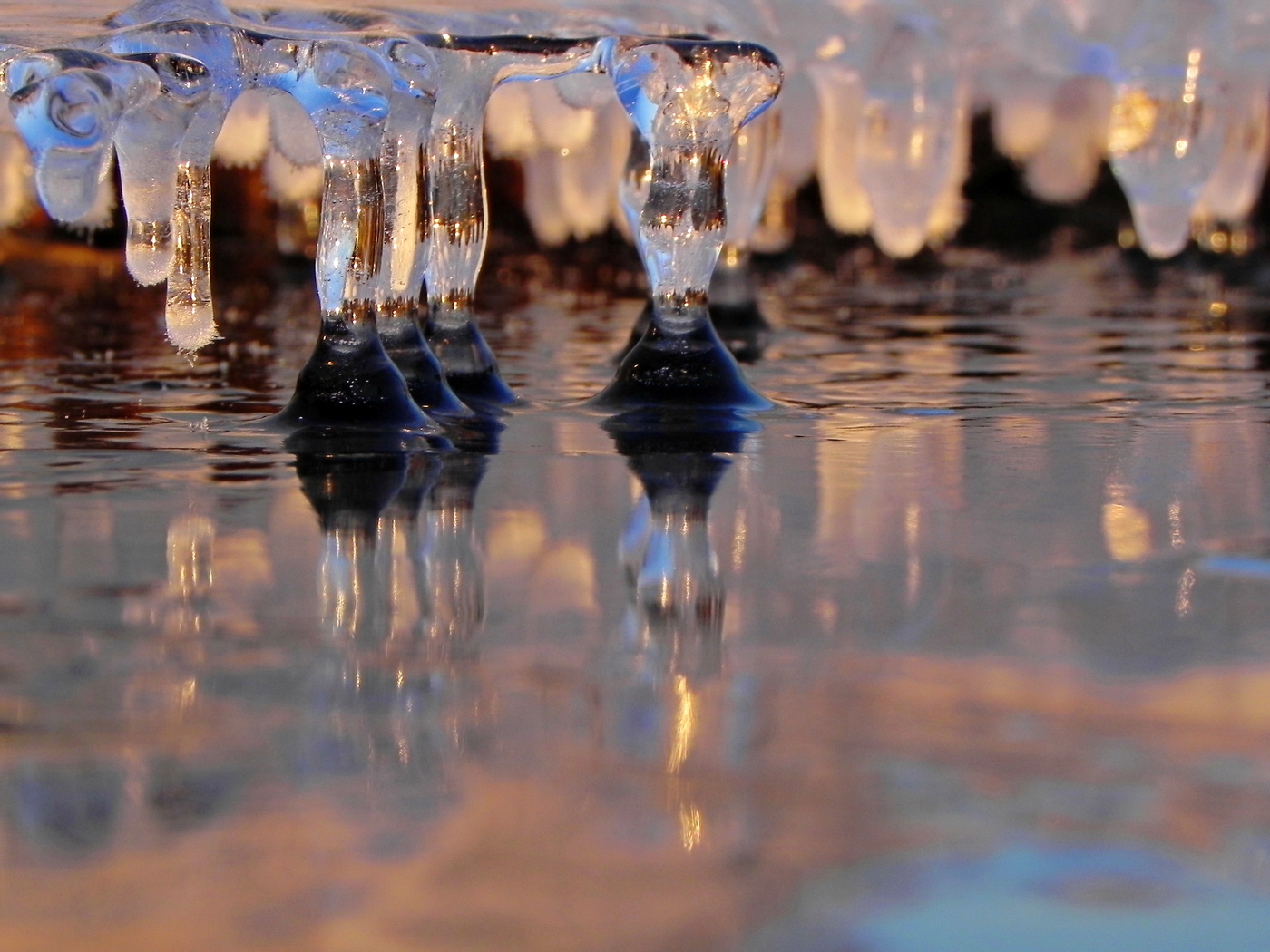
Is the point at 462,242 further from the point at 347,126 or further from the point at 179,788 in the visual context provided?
the point at 179,788

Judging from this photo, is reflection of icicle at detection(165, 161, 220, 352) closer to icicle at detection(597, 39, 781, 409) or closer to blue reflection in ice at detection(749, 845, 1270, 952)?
icicle at detection(597, 39, 781, 409)

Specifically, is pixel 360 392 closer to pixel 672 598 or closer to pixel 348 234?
pixel 348 234

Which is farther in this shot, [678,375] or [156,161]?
[678,375]

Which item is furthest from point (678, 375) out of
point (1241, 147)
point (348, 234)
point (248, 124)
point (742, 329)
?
point (1241, 147)

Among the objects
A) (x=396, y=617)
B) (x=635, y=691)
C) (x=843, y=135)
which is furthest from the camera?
(x=843, y=135)

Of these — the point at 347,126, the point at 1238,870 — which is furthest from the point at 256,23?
the point at 1238,870

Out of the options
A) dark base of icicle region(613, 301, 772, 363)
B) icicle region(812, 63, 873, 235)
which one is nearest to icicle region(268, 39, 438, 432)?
Result: dark base of icicle region(613, 301, 772, 363)
